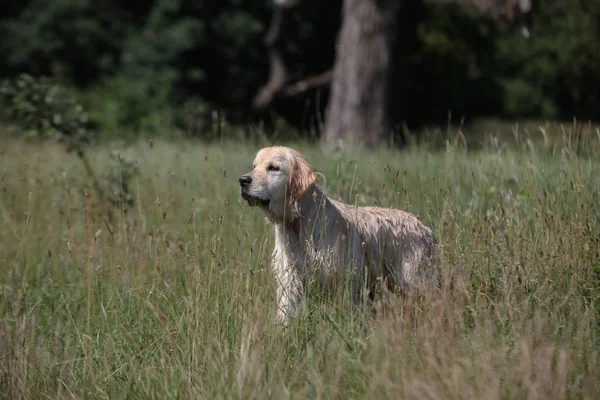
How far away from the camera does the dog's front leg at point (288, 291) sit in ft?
15.6

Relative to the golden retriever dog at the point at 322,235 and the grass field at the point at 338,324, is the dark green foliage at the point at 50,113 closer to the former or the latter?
the grass field at the point at 338,324

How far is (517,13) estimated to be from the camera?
10953 mm

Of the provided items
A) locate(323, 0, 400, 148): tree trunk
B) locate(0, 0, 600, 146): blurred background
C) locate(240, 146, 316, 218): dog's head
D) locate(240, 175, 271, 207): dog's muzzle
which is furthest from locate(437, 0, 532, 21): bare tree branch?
locate(240, 175, 271, 207): dog's muzzle

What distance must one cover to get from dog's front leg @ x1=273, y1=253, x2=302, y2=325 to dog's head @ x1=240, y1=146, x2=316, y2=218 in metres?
0.38

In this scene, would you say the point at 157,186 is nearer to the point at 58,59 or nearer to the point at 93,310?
the point at 93,310

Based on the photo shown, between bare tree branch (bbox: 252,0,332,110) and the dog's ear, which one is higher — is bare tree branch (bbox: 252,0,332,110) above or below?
above

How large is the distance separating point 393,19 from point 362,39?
51cm

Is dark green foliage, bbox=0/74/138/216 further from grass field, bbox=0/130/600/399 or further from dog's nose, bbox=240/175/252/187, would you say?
dog's nose, bbox=240/175/252/187

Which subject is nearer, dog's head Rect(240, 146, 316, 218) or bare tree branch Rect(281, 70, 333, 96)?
dog's head Rect(240, 146, 316, 218)

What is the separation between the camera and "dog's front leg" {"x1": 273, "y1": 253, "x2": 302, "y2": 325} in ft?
15.6

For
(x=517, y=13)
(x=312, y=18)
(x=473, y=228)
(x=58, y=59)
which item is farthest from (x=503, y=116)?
(x=473, y=228)

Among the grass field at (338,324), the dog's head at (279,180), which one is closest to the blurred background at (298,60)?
the grass field at (338,324)

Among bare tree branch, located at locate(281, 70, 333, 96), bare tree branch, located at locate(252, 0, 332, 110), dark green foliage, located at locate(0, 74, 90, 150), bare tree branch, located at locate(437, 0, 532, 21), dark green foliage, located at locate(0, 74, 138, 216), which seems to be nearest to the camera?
dark green foliage, located at locate(0, 74, 138, 216)

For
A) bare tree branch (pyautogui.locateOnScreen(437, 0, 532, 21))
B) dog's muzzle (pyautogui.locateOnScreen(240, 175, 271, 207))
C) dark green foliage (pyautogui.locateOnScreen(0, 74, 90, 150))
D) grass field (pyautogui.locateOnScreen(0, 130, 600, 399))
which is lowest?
grass field (pyautogui.locateOnScreen(0, 130, 600, 399))
